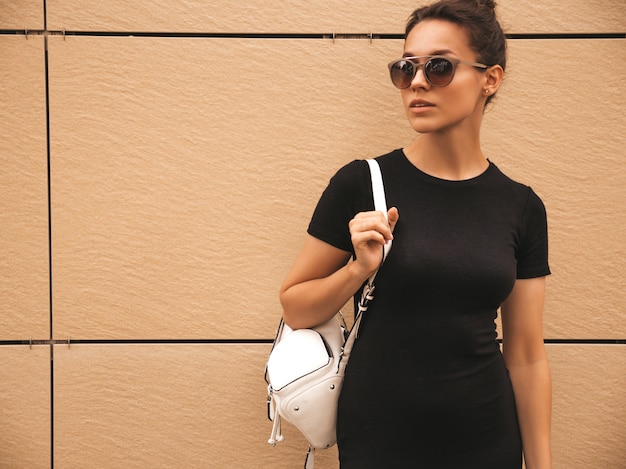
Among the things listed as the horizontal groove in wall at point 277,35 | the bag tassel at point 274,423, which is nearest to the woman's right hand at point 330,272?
the bag tassel at point 274,423

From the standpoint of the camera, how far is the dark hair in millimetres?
1394

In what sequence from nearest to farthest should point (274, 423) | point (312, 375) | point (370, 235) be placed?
1. point (370, 235)
2. point (312, 375)
3. point (274, 423)

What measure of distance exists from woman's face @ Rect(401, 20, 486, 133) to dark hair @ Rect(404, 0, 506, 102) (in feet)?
0.06

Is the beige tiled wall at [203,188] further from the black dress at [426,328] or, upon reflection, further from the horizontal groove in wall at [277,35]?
the black dress at [426,328]

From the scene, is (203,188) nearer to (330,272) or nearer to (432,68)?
(330,272)

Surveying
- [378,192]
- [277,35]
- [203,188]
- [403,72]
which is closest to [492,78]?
[403,72]

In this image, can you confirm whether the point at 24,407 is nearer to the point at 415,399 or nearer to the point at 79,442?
the point at 79,442

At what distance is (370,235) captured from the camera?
4.05 feet

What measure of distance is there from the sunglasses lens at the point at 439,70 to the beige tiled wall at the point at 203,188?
0.64 metres

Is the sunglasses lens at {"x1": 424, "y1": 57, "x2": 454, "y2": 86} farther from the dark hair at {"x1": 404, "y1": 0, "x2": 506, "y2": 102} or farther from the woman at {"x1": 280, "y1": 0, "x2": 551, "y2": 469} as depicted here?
the dark hair at {"x1": 404, "y1": 0, "x2": 506, "y2": 102}

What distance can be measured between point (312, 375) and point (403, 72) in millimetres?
780

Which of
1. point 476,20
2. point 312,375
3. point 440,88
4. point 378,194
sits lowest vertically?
point 312,375

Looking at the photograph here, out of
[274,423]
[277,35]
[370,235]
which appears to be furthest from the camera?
[277,35]

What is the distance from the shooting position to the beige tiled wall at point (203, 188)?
1.94 meters
